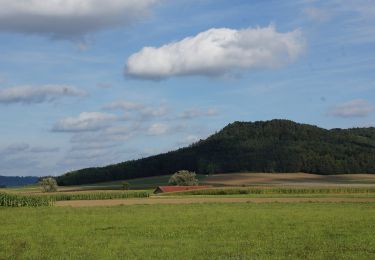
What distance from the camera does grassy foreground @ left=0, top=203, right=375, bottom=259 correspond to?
985 inches

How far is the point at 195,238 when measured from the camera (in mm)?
30625

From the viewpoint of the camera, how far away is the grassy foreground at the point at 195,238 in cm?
2503

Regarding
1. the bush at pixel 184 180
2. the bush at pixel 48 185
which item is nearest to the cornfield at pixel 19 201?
the bush at pixel 184 180

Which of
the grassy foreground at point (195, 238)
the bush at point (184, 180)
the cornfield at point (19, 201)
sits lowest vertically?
the grassy foreground at point (195, 238)

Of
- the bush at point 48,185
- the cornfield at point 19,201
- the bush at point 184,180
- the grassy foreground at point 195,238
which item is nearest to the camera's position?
the grassy foreground at point 195,238

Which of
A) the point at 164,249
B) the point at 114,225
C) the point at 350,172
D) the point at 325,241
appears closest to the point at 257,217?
the point at 114,225

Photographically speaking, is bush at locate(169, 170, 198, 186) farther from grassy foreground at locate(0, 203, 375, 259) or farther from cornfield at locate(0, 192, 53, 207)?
grassy foreground at locate(0, 203, 375, 259)

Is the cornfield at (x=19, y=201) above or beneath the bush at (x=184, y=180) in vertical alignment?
beneath

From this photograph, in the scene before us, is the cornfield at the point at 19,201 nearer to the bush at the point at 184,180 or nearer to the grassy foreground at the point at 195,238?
the grassy foreground at the point at 195,238

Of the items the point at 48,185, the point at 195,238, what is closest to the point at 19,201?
the point at 195,238

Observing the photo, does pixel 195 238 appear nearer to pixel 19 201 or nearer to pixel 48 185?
pixel 19 201

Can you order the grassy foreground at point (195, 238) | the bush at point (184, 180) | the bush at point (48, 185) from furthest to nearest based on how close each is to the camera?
the bush at point (48, 185) → the bush at point (184, 180) → the grassy foreground at point (195, 238)

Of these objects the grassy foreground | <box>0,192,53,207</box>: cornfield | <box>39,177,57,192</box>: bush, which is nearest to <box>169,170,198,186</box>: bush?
<box>39,177,57,192</box>: bush

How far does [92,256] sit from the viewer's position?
24.9m
